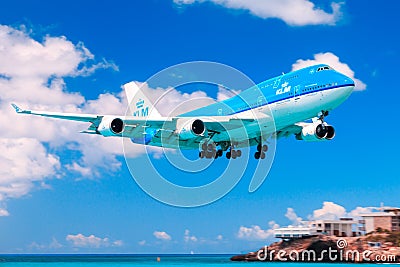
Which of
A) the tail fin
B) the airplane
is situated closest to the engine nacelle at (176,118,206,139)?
the airplane

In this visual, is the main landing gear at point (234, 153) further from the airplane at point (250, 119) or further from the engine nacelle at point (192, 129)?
the engine nacelle at point (192, 129)

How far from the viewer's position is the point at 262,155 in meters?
76.3

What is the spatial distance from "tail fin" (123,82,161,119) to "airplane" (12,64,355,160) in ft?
39.3

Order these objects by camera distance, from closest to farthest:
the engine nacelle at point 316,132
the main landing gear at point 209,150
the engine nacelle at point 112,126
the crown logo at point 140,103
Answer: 1. the engine nacelle at point 112,126
2. the engine nacelle at point 316,132
3. the main landing gear at point 209,150
4. the crown logo at point 140,103

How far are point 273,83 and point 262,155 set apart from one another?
1193 cm

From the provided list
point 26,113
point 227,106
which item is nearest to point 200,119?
point 227,106

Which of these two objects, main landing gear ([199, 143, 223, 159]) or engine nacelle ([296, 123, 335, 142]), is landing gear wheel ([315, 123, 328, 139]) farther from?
main landing gear ([199, 143, 223, 159])

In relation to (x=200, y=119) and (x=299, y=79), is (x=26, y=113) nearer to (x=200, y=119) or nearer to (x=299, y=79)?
(x=200, y=119)

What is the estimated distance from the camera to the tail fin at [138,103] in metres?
91.3

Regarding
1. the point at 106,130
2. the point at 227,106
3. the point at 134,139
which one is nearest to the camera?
the point at 106,130

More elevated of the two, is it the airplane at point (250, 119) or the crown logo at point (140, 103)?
the crown logo at point (140, 103)

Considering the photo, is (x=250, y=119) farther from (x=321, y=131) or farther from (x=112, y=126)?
(x=112, y=126)

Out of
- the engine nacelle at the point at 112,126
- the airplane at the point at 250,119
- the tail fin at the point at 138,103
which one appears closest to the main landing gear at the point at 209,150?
the airplane at the point at 250,119

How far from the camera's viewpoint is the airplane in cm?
6259
